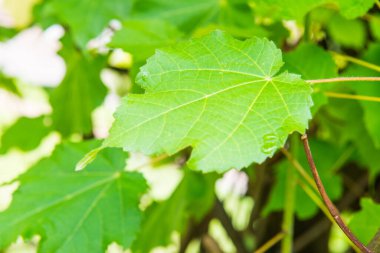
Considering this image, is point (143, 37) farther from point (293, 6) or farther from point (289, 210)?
point (289, 210)

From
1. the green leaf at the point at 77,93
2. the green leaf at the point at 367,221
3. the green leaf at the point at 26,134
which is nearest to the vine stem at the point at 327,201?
the green leaf at the point at 367,221

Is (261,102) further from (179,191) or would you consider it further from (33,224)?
(179,191)

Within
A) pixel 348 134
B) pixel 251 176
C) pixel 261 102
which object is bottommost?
pixel 251 176

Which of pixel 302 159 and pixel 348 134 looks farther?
pixel 302 159

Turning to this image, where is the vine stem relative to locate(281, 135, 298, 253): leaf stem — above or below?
above

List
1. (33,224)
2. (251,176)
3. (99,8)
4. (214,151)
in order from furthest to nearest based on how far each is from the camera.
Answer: (251,176) < (99,8) < (33,224) < (214,151)

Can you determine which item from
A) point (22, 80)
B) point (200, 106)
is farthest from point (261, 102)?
point (22, 80)

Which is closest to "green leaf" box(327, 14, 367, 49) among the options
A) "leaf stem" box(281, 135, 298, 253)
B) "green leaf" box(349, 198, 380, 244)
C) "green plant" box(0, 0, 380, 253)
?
"green plant" box(0, 0, 380, 253)

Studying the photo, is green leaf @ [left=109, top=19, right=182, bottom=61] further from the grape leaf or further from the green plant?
the grape leaf
